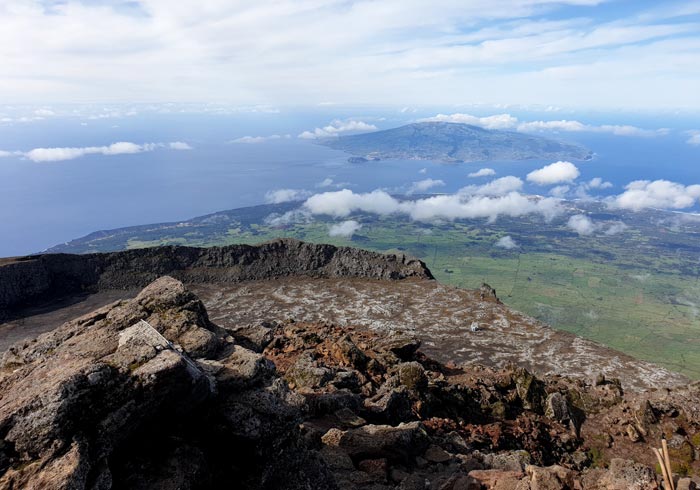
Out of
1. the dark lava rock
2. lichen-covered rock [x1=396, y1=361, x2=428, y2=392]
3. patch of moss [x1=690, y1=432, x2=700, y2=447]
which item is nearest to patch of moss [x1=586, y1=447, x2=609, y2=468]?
patch of moss [x1=690, y1=432, x2=700, y2=447]

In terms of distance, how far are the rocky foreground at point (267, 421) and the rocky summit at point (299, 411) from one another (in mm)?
39

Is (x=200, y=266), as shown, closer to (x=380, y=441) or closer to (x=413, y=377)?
(x=413, y=377)

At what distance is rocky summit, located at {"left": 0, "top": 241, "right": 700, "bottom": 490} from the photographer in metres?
7.32

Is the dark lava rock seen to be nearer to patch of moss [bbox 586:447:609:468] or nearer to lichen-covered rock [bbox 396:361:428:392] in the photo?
lichen-covered rock [bbox 396:361:428:392]

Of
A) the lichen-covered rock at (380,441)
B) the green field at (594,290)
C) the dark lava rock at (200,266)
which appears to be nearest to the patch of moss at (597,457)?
the lichen-covered rock at (380,441)

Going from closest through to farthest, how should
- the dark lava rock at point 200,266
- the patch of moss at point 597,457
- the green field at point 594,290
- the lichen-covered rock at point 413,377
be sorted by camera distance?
the patch of moss at point 597,457 → the lichen-covered rock at point 413,377 → the dark lava rock at point 200,266 → the green field at point 594,290

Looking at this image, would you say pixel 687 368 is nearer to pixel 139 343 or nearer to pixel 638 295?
pixel 638 295

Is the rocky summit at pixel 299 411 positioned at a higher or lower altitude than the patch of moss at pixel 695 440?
higher

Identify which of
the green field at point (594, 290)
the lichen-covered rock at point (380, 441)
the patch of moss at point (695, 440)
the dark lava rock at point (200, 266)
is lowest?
the green field at point (594, 290)

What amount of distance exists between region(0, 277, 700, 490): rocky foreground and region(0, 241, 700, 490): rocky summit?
4 cm

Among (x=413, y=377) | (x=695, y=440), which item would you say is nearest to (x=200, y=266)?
(x=413, y=377)

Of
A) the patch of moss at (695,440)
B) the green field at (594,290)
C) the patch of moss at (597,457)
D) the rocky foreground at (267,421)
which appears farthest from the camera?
the green field at (594,290)

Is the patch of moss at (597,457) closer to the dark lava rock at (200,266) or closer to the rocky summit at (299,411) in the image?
the rocky summit at (299,411)

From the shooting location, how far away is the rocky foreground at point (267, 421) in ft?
23.5
